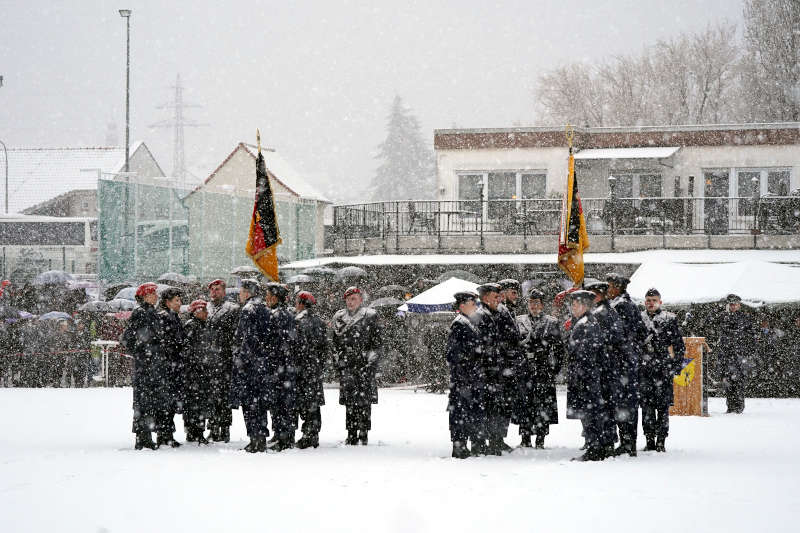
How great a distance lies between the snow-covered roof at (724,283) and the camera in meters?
23.4

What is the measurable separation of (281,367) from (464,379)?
2145 mm

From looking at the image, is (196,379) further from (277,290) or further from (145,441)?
(277,290)

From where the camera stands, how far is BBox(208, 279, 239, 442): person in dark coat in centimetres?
1318

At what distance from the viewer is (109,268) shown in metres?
30.9

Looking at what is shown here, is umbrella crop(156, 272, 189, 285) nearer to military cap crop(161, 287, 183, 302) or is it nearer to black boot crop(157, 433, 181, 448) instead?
military cap crop(161, 287, 183, 302)

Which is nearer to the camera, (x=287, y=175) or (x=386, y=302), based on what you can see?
(x=386, y=302)

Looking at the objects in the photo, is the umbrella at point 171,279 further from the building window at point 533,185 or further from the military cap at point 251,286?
the military cap at point 251,286

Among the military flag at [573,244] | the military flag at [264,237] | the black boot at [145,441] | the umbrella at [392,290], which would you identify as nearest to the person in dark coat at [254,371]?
the black boot at [145,441]

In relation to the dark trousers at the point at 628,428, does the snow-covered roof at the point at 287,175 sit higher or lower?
higher

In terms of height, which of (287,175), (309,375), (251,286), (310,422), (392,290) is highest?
(287,175)

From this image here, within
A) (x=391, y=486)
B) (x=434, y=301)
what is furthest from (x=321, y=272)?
(x=391, y=486)

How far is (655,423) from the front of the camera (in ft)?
41.5

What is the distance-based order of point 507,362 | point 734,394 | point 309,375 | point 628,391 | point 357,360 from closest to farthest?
point 628,391 < point 507,362 < point 309,375 < point 357,360 < point 734,394

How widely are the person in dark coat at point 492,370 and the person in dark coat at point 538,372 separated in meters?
0.52
